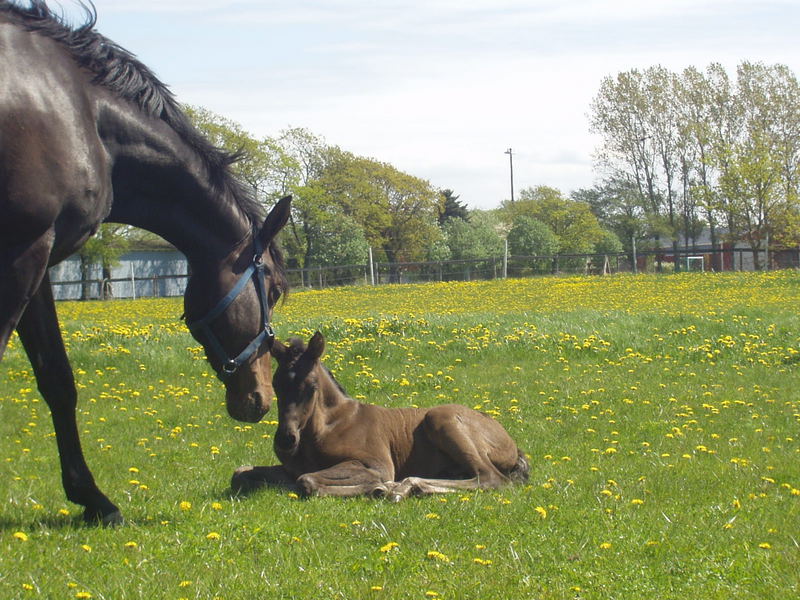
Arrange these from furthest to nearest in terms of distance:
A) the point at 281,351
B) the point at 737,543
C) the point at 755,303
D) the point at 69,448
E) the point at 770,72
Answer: the point at 770,72
the point at 755,303
the point at 281,351
the point at 69,448
the point at 737,543

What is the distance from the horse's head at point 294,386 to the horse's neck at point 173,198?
1.88 meters

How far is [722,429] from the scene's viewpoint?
9109 mm

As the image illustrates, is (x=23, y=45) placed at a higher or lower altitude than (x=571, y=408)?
higher

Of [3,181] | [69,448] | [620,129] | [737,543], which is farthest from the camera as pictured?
[620,129]

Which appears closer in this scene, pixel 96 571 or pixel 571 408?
pixel 96 571

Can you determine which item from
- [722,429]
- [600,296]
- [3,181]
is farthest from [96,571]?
[600,296]

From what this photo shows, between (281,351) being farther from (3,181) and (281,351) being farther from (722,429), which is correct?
(722,429)

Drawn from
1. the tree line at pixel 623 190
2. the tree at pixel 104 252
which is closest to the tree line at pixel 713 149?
the tree line at pixel 623 190

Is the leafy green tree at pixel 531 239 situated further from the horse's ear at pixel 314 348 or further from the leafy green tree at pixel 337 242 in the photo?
the horse's ear at pixel 314 348

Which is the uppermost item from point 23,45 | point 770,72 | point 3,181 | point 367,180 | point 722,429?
point 770,72

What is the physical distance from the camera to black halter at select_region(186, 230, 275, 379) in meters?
5.06

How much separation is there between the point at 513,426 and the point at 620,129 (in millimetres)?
61219

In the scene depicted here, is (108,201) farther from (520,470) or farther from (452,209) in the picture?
(452,209)

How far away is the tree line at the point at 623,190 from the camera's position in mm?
55469
